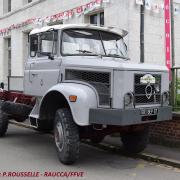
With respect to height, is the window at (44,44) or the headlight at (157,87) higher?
the window at (44,44)

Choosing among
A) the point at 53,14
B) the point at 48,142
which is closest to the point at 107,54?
the point at 48,142

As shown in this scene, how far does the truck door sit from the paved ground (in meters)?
1.30

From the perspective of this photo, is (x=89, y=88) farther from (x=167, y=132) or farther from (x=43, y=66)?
(x=167, y=132)

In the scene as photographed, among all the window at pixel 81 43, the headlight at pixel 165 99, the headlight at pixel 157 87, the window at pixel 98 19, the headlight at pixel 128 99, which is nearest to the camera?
the headlight at pixel 128 99

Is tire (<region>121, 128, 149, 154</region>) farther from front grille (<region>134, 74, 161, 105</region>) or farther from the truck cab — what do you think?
front grille (<region>134, 74, 161, 105</region>)

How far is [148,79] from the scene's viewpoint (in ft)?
25.9

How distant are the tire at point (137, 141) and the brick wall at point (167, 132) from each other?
29.9 inches

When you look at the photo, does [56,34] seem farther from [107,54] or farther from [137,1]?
[137,1]

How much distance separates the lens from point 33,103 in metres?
9.72

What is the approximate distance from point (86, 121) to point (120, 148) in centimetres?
221

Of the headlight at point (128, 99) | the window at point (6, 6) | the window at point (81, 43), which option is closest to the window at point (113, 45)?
the window at point (81, 43)

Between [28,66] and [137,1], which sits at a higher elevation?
[137,1]

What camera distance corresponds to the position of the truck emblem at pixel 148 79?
308 inches

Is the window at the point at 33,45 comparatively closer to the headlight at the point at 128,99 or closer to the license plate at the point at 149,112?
the headlight at the point at 128,99
